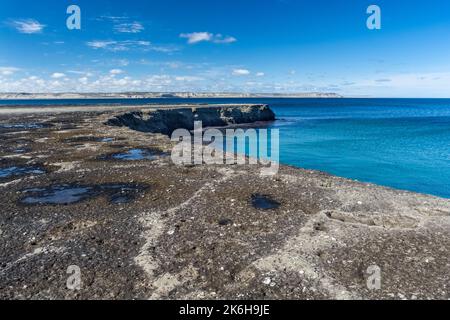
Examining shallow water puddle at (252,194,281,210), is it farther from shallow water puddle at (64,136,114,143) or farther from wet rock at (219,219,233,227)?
shallow water puddle at (64,136,114,143)

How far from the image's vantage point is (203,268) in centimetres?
924

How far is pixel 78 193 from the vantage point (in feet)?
51.8

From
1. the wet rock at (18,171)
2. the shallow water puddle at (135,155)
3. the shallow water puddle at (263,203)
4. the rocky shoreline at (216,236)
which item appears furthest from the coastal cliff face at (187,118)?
the shallow water puddle at (263,203)

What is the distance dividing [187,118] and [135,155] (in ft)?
152

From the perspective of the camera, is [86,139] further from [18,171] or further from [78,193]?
[78,193]

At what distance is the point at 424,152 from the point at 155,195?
37.8 metres

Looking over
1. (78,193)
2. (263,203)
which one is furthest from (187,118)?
(263,203)

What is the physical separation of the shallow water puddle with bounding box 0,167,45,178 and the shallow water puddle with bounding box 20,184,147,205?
350 cm

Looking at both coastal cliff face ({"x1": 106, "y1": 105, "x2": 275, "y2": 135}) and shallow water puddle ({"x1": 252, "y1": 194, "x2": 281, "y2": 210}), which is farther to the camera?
coastal cliff face ({"x1": 106, "y1": 105, "x2": 275, "y2": 135})

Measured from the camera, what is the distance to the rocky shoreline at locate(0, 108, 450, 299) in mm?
8438

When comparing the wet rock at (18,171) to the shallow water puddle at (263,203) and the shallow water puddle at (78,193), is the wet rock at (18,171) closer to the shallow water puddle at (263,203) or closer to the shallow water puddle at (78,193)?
the shallow water puddle at (78,193)

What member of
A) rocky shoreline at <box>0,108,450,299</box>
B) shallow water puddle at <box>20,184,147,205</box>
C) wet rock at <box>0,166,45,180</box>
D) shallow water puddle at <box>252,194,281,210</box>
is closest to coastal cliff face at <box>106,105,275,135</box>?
wet rock at <box>0,166,45,180</box>

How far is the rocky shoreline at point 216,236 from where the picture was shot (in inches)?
332

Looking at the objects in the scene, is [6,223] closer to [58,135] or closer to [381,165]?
[58,135]
